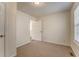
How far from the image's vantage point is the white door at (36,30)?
8.98 meters

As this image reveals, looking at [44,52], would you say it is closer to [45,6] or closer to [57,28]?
[45,6]

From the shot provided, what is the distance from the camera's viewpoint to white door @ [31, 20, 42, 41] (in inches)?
353

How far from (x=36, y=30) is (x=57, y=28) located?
246 cm

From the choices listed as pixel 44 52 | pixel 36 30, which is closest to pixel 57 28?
pixel 36 30

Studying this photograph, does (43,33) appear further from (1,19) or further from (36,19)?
(1,19)

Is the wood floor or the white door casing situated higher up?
the white door casing

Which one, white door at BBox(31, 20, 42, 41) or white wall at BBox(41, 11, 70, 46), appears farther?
white door at BBox(31, 20, 42, 41)

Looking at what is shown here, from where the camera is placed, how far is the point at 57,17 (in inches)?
292

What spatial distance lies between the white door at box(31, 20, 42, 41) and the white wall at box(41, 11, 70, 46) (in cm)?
51

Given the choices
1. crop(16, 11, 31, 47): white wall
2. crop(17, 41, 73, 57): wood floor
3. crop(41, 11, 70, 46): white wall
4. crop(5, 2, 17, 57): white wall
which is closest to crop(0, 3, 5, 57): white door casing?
crop(5, 2, 17, 57): white wall

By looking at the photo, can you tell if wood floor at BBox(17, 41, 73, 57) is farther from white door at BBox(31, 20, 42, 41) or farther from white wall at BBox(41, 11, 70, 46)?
white door at BBox(31, 20, 42, 41)

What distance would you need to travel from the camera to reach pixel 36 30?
9445mm

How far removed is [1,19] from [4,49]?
89 centimetres

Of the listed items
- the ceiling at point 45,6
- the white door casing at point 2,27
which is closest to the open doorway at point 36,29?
the ceiling at point 45,6
